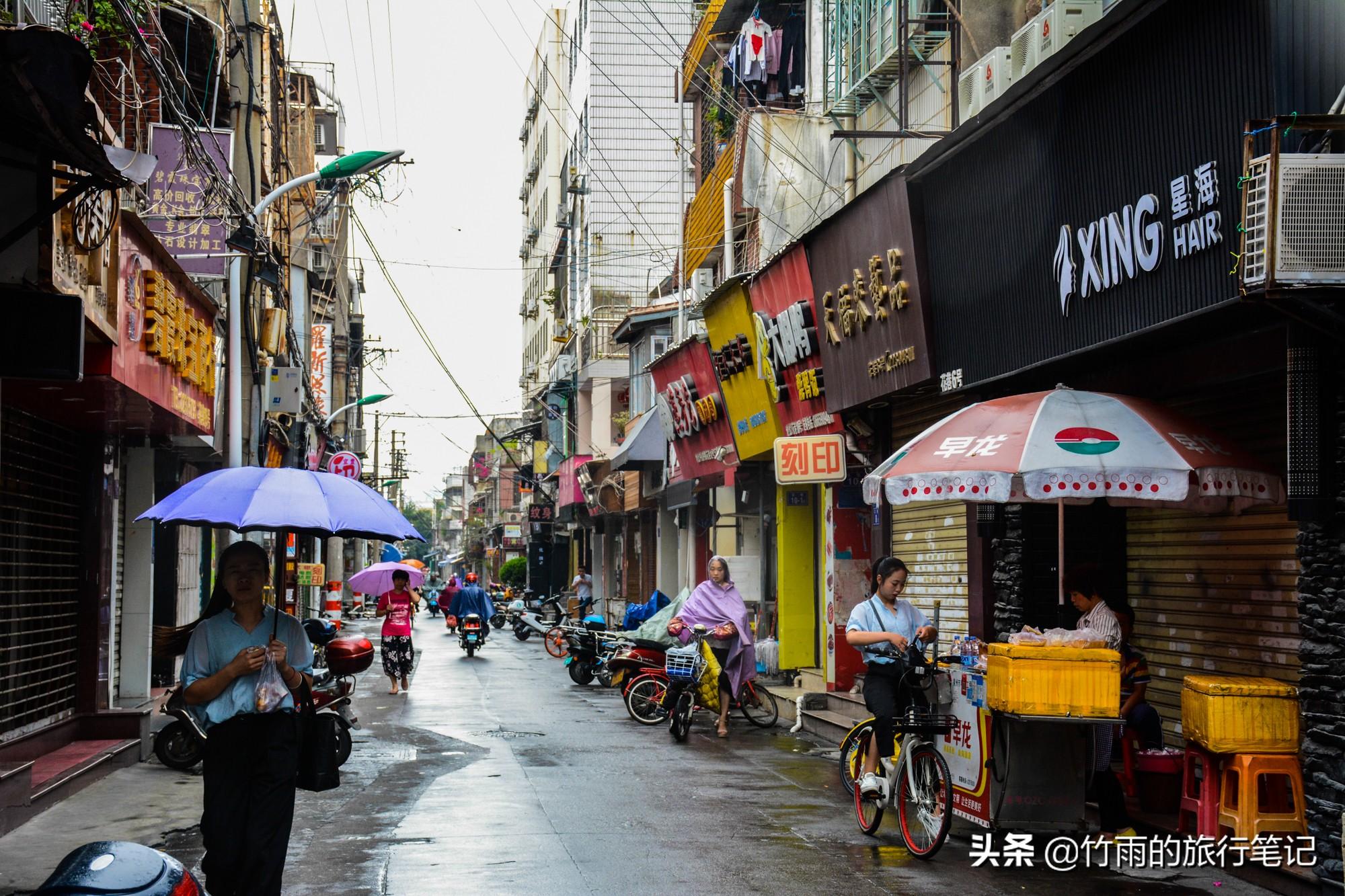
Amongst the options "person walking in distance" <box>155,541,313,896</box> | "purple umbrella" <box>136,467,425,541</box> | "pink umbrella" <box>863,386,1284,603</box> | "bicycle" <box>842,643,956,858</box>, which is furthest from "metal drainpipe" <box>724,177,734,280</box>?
"person walking in distance" <box>155,541,313,896</box>

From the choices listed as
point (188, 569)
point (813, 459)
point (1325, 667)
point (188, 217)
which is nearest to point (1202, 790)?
point (1325, 667)

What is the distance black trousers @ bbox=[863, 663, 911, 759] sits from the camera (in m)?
9.81

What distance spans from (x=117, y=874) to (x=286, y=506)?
12.9ft

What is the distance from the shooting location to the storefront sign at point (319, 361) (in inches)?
1687

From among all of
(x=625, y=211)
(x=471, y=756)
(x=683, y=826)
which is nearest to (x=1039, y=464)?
(x=683, y=826)

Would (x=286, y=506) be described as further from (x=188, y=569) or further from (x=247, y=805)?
(x=188, y=569)

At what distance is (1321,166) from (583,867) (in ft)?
19.0

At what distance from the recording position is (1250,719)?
27.2 feet

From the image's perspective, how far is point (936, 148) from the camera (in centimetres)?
1305

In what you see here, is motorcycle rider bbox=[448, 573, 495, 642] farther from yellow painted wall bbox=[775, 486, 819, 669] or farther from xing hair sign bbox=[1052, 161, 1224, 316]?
xing hair sign bbox=[1052, 161, 1224, 316]

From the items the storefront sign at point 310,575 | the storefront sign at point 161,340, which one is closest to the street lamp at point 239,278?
the storefront sign at point 161,340

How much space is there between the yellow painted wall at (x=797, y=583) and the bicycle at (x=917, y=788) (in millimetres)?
11788

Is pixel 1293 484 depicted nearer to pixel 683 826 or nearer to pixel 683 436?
pixel 683 826

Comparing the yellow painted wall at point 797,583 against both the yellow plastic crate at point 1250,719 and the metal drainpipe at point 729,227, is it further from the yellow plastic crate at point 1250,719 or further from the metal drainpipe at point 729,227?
the yellow plastic crate at point 1250,719
